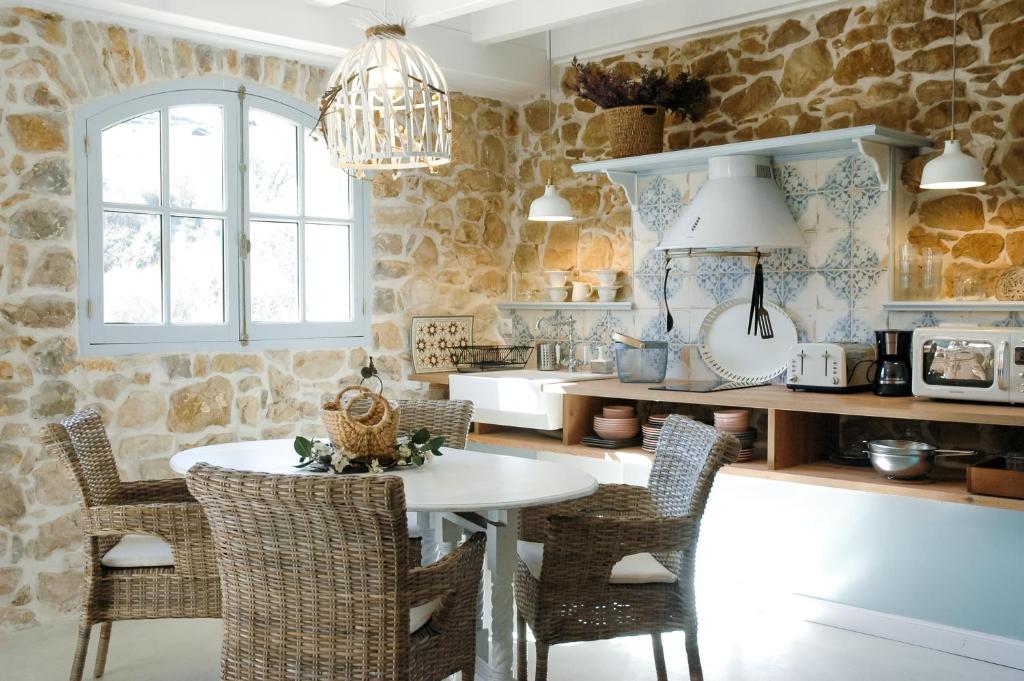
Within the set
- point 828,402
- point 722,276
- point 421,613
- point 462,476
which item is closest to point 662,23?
point 722,276

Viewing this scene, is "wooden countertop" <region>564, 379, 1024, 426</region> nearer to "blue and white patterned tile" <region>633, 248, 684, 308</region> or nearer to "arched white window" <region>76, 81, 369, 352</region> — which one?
"blue and white patterned tile" <region>633, 248, 684, 308</region>

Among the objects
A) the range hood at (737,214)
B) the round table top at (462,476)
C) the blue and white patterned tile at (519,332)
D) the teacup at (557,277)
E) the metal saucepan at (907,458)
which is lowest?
the metal saucepan at (907,458)

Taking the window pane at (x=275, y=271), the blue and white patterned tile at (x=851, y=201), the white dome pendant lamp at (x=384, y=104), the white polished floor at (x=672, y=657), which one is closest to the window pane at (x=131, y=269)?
the window pane at (x=275, y=271)

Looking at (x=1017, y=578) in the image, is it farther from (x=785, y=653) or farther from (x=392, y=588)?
(x=392, y=588)

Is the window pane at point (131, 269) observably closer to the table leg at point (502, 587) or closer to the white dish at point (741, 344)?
the table leg at point (502, 587)

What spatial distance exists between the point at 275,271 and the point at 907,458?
296 cm

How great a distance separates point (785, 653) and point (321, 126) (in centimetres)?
255

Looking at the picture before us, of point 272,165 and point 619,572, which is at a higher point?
point 272,165

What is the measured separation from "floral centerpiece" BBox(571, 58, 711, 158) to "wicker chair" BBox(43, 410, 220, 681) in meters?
2.83

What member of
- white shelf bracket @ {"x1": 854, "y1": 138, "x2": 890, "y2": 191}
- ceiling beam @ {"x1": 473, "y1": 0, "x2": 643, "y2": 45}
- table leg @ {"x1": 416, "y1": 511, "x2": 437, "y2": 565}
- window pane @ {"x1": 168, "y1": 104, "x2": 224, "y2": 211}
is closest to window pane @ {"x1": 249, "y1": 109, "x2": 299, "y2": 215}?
window pane @ {"x1": 168, "y1": 104, "x2": 224, "y2": 211}

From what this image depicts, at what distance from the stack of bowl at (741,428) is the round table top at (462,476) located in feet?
4.57

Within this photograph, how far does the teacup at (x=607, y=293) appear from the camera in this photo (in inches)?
209

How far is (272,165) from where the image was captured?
4895mm

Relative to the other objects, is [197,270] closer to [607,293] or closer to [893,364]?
[607,293]
